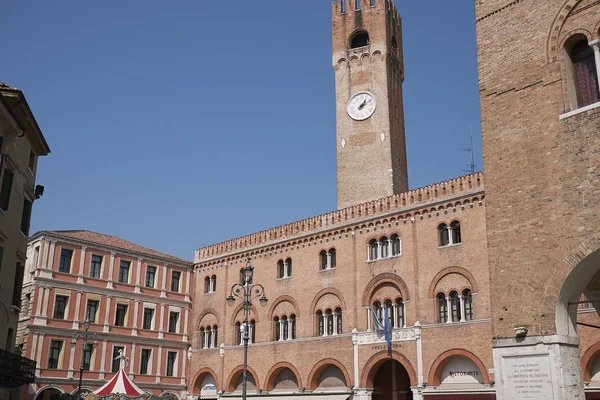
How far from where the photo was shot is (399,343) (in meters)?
26.3

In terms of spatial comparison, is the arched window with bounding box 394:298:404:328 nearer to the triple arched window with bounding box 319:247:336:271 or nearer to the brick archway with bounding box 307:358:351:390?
the brick archway with bounding box 307:358:351:390

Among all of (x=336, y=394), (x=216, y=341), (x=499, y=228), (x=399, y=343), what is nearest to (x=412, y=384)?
(x=399, y=343)

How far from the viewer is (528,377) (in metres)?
9.84

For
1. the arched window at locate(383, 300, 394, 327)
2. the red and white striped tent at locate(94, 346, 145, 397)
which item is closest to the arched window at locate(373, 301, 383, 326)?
the arched window at locate(383, 300, 394, 327)

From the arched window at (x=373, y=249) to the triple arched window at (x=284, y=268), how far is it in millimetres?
5198

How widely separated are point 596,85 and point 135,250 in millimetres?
29919

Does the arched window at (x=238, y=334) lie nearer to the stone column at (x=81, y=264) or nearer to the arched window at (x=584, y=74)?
the stone column at (x=81, y=264)

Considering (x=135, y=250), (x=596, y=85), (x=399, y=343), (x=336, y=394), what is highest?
(x=135, y=250)

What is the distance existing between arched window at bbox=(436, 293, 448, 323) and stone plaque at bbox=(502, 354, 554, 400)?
612 inches

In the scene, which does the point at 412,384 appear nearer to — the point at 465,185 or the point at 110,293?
the point at 465,185

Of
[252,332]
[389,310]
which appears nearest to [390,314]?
[389,310]

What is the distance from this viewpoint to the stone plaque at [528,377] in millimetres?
9633

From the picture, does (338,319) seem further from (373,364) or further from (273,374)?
(273,374)

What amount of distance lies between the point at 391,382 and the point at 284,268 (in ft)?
26.1
